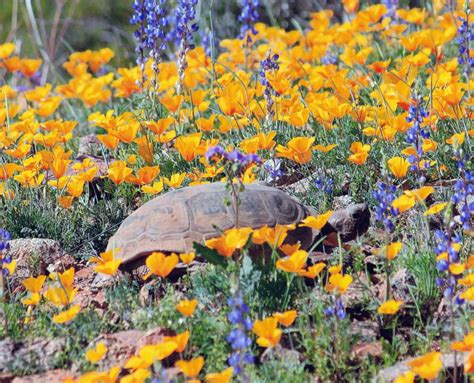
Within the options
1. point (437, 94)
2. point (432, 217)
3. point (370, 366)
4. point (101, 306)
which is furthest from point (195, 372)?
point (437, 94)

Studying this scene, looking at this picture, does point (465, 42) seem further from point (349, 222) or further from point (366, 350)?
point (366, 350)

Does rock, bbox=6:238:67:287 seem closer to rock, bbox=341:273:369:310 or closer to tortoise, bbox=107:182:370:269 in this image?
tortoise, bbox=107:182:370:269

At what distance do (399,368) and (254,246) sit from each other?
842 mm

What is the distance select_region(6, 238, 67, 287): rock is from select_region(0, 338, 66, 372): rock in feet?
2.37

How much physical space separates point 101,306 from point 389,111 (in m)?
1.83

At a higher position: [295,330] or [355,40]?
[355,40]

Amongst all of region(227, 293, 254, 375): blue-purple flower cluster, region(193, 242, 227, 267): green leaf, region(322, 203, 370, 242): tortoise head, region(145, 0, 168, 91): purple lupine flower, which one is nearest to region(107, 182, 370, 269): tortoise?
region(322, 203, 370, 242): tortoise head

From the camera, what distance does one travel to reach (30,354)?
325 centimetres

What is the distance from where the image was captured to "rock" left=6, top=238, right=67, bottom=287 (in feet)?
13.3

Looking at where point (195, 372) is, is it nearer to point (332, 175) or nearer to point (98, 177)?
point (332, 175)

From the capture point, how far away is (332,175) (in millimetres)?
4461

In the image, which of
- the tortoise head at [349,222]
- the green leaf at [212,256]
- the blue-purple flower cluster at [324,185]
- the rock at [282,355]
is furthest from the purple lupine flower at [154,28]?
the rock at [282,355]

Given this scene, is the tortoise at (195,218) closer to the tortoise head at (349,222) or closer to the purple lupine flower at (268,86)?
the tortoise head at (349,222)

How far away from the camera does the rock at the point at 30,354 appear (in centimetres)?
324
